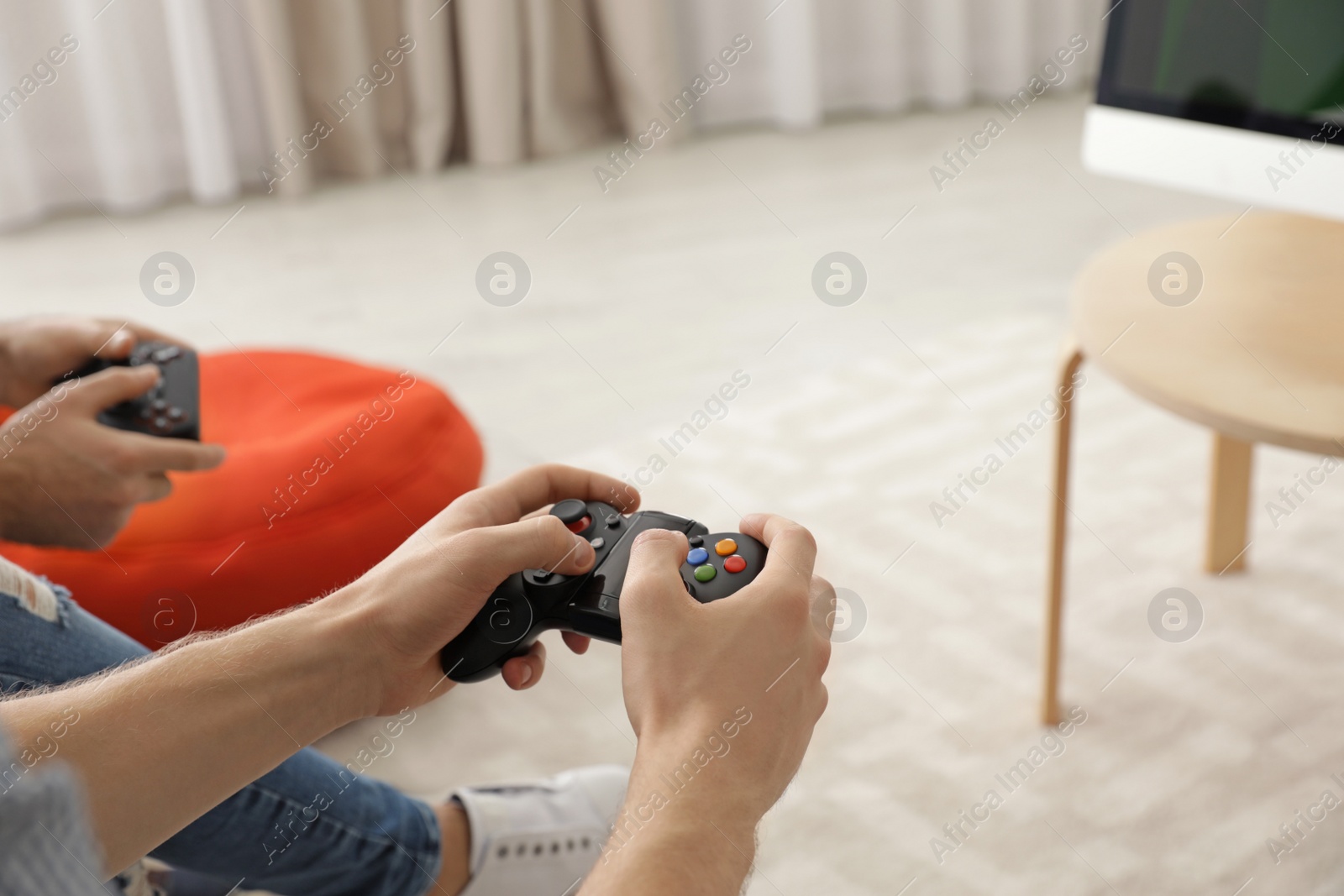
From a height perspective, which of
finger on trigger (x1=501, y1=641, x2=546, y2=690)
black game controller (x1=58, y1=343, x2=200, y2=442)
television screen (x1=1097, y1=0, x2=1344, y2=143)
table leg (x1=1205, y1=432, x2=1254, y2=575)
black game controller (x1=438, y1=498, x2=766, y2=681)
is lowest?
table leg (x1=1205, y1=432, x2=1254, y2=575)

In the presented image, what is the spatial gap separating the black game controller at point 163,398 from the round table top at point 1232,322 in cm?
84

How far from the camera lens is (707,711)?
1.82ft

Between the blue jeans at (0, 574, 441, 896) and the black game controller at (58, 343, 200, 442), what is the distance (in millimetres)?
272

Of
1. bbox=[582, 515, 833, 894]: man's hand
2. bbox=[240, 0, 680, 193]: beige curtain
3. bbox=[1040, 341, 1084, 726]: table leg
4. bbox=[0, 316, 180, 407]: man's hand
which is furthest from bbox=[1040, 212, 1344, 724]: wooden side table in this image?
bbox=[240, 0, 680, 193]: beige curtain

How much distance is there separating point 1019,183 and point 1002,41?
2.03ft

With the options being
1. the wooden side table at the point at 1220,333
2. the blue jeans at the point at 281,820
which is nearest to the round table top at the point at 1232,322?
the wooden side table at the point at 1220,333

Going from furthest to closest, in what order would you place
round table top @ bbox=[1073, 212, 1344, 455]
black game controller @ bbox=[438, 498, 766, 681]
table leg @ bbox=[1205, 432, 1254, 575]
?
table leg @ bbox=[1205, 432, 1254, 575], round table top @ bbox=[1073, 212, 1344, 455], black game controller @ bbox=[438, 498, 766, 681]

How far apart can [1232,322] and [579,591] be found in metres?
0.69

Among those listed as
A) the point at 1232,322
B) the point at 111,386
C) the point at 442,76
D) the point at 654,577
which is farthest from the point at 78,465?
the point at 442,76

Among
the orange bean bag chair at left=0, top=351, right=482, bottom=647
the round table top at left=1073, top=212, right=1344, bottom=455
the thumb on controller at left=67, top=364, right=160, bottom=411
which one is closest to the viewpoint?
the round table top at left=1073, top=212, right=1344, bottom=455

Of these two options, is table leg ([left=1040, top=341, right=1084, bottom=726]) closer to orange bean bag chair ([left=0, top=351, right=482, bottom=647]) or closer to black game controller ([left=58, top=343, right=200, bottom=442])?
orange bean bag chair ([left=0, top=351, right=482, bottom=647])

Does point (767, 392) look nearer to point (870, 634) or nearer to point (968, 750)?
point (870, 634)

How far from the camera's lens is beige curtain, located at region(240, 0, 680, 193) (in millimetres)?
2688

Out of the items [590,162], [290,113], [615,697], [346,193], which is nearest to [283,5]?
[290,113]
